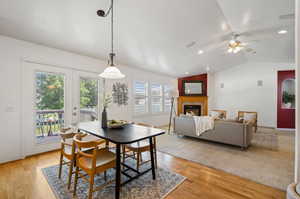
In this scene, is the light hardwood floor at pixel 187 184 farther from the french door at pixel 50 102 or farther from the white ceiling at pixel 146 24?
the white ceiling at pixel 146 24

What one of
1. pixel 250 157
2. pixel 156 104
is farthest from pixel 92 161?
pixel 156 104

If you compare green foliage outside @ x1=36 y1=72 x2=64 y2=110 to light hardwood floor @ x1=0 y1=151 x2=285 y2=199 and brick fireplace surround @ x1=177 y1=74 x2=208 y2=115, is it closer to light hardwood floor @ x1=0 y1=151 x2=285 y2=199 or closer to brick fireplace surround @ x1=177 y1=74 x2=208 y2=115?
light hardwood floor @ x1=0 y1=151 x2=285 y2=199

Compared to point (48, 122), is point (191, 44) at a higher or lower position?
higher

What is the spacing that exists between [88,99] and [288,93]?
8115mm

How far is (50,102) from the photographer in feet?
11.2

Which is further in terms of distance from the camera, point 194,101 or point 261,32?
point 194,101

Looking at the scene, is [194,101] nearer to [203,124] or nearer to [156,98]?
[156,98]

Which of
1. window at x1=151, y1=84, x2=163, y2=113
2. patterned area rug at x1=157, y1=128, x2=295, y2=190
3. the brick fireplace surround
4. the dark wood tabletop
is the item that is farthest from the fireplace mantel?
the dark wood tabletop

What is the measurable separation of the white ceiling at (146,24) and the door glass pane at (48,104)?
0.81 m

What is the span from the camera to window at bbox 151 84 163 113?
251 inches

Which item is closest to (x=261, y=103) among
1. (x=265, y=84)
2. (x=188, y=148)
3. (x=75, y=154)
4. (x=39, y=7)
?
(x=265, y=84)

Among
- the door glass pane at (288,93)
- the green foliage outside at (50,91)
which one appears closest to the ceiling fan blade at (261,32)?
the door glass pane at (288,93)

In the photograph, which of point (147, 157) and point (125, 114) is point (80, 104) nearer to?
point (125, 114)

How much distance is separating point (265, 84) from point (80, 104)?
25.2 ft
